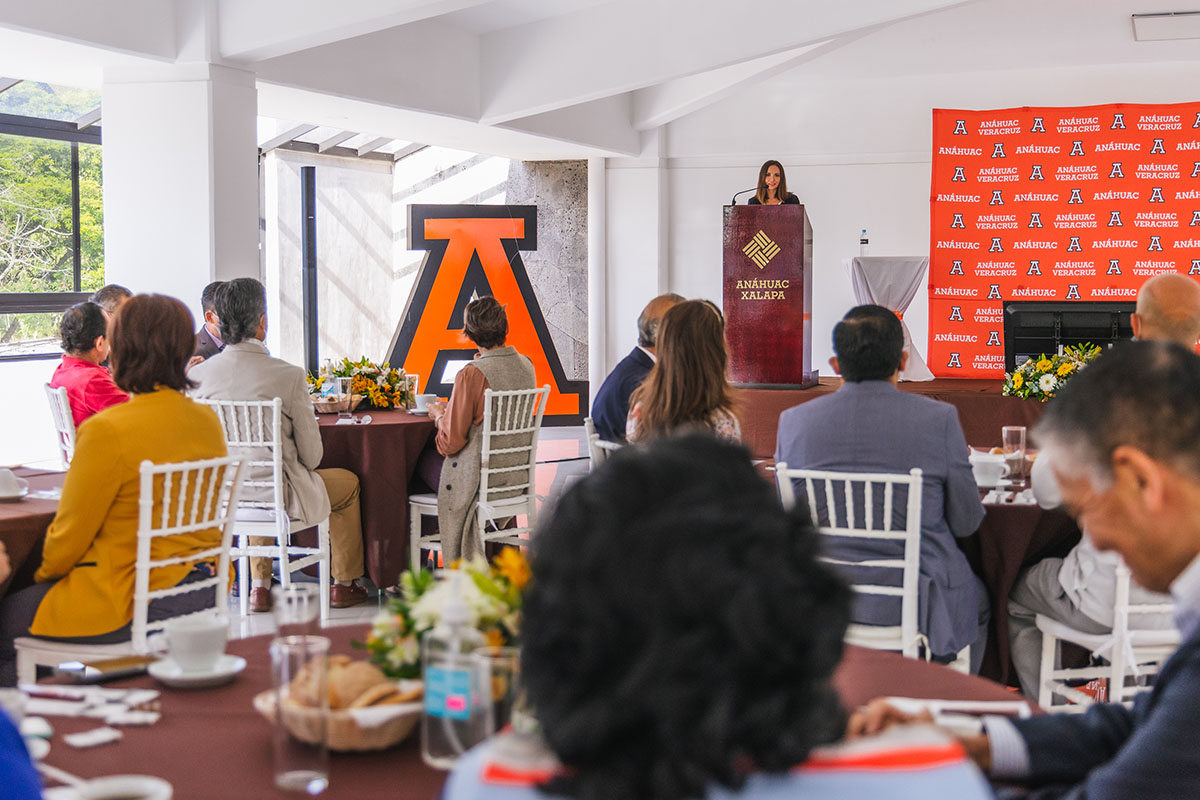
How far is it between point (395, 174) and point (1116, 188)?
6933 millimetres

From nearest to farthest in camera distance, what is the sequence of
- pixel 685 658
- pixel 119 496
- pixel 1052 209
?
pixel 685 658 → pixel 119 496 → pixel 1052 209

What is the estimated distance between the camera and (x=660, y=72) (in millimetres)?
7949

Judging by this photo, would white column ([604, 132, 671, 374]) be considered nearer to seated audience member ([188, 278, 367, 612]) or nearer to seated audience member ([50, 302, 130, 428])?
seated audience member ([188, 278, 367, 612])

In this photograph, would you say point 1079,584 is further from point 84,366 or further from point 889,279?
point 889,279

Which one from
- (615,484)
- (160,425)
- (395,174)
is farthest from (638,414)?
(395,174)

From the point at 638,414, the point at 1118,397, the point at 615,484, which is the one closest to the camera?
the point at 615,484

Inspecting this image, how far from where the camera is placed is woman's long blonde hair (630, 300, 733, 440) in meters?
3.67

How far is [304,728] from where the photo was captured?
132cm

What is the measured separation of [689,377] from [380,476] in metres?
2.35

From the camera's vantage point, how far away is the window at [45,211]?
Result: 7844mm

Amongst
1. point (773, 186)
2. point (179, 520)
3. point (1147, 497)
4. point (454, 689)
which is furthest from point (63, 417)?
point (773, 186)

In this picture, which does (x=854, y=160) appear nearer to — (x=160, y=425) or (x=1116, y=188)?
(x=1116, y=188)

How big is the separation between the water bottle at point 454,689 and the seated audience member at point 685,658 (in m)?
0.44

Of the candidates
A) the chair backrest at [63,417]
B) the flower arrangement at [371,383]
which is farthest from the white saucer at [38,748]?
the flower arrangement at [371,383]
